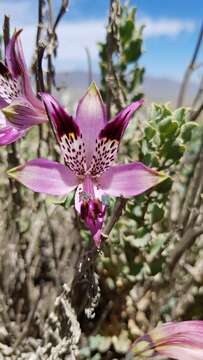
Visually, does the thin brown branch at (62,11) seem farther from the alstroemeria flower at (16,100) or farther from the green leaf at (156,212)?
the green leaf at (156,212)

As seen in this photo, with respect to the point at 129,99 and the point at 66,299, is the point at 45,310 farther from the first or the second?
the point at 129,99

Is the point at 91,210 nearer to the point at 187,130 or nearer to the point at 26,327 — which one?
the point at 187,130

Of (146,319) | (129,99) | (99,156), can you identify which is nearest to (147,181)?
(99,156)

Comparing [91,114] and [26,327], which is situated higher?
[91,114]

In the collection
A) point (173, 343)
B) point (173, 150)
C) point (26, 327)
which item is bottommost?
point (26, 327)

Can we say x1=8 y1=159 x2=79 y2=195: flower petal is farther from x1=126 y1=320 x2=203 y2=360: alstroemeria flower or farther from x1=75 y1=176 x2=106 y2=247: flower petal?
x1=126 y1=320 x2=203 y2=360: alstroemeria flower

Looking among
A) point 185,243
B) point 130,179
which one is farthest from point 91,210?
point 185,243

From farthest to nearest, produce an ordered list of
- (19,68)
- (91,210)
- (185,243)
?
(185,243) < (19,68) < (91,210)

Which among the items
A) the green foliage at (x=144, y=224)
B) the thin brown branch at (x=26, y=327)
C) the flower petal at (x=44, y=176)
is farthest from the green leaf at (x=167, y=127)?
the thin brown branch at (x=26, y=327)
